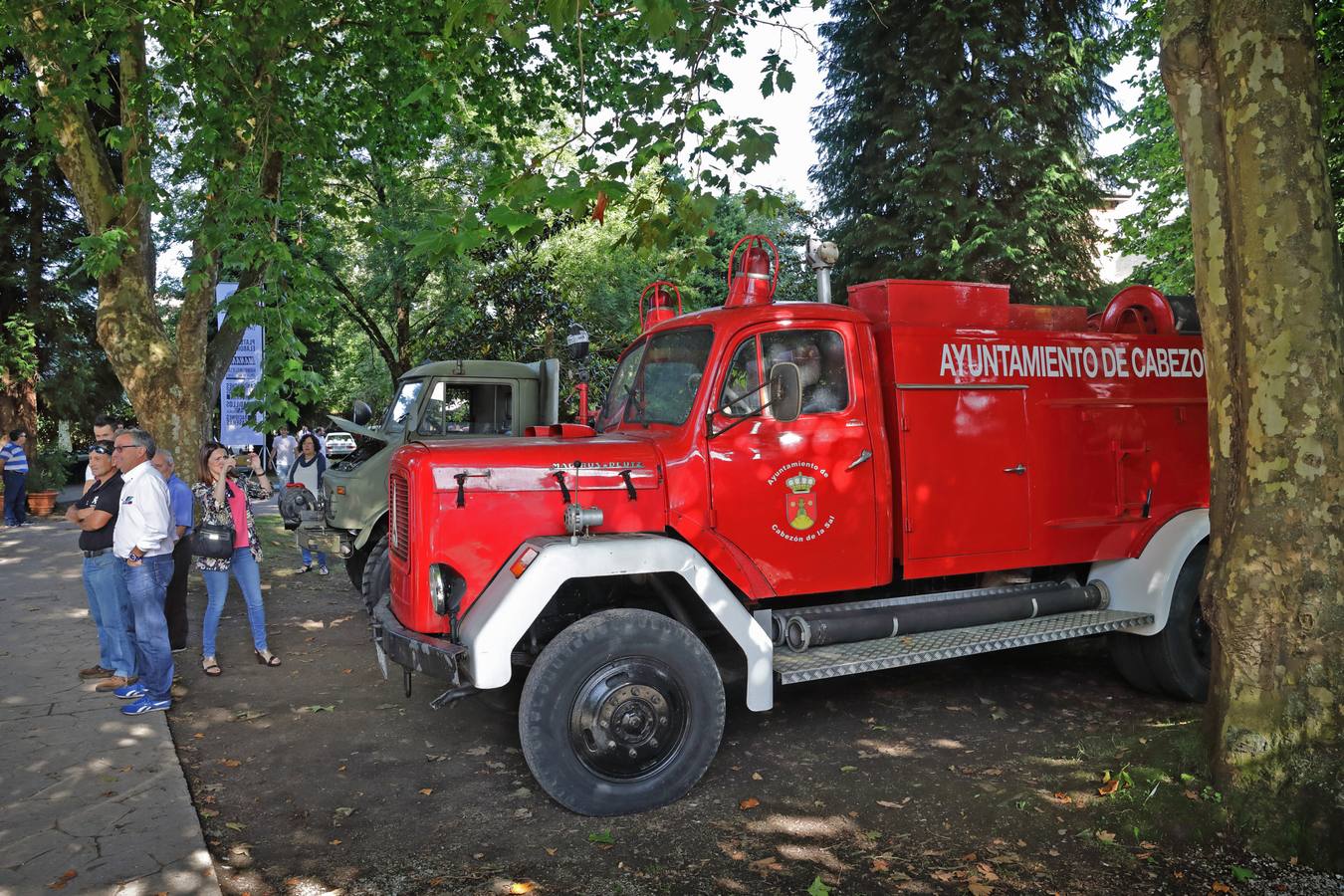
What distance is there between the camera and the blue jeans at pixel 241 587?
7.01 m

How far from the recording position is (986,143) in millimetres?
15852

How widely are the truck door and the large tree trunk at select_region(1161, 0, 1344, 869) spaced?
1.90 meters

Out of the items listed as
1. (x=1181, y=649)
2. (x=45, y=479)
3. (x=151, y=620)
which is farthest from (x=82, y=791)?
(x=45, y=479)

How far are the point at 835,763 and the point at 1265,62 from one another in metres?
4.06

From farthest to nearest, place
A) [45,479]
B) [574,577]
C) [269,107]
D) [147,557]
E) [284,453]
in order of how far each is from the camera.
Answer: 1. [45,479]
2. [284,453]
3. [269,107]
4. [147,557]
5. [574,577]

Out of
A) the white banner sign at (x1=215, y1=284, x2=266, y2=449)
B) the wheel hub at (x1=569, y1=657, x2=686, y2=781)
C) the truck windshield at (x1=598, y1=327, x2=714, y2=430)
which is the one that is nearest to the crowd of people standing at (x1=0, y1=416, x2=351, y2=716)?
the truck windshield at (x1=598, y1=327, x2=714, y2=430)

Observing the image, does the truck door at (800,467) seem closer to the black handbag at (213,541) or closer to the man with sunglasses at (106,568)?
the black handbag at (213,541)

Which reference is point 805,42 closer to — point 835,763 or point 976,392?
point 976,392

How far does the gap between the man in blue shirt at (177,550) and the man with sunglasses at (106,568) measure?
0.35m

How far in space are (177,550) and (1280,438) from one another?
744cm

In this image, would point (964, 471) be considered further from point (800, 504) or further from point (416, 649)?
point (416, 649)

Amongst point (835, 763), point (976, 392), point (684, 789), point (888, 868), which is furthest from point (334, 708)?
point (976, 392)

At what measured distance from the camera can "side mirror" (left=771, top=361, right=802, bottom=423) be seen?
4820mm

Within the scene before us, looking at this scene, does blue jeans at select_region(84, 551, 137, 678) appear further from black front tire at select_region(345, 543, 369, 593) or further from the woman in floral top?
black front tire at select_region(345, 543, 369, 593)
